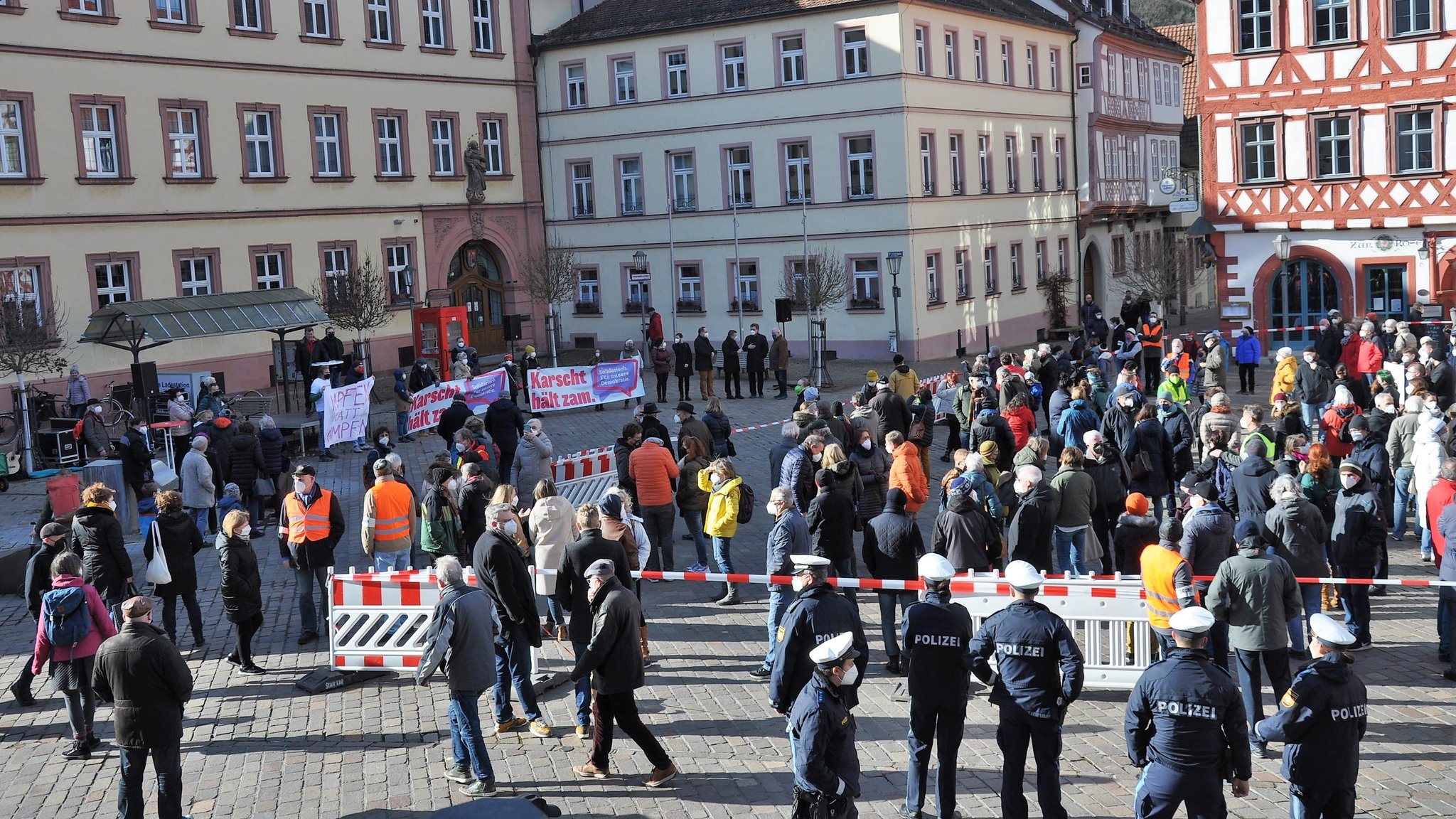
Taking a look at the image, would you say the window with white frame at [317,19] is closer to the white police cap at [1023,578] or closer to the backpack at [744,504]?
the backpack at [744,504]

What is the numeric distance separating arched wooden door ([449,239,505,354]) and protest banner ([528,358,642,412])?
13.6 metres

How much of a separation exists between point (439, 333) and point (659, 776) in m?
28.7

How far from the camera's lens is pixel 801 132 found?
137ft

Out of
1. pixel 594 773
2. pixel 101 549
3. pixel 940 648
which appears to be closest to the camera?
pixel 940 648

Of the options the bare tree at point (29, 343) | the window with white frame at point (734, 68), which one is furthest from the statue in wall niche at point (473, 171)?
the bare tree at point (29, 343)

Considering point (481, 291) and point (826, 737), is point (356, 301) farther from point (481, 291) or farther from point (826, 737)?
point (826, 737)

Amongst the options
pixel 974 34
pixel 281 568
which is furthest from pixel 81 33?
pixel 974 34

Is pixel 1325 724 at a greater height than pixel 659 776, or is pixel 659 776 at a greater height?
pixel 1325 724

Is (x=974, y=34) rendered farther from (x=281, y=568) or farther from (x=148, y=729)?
(x=148, y=729)

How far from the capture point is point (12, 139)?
106 feet

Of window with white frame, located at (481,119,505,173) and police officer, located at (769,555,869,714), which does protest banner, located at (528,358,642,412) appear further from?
police officer, located at (769,555,869,714)

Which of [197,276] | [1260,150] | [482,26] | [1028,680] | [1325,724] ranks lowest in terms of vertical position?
[1325,724]

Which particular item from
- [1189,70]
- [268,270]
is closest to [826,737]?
[268,270]

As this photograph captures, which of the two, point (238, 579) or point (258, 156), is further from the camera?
point (258, 156)
